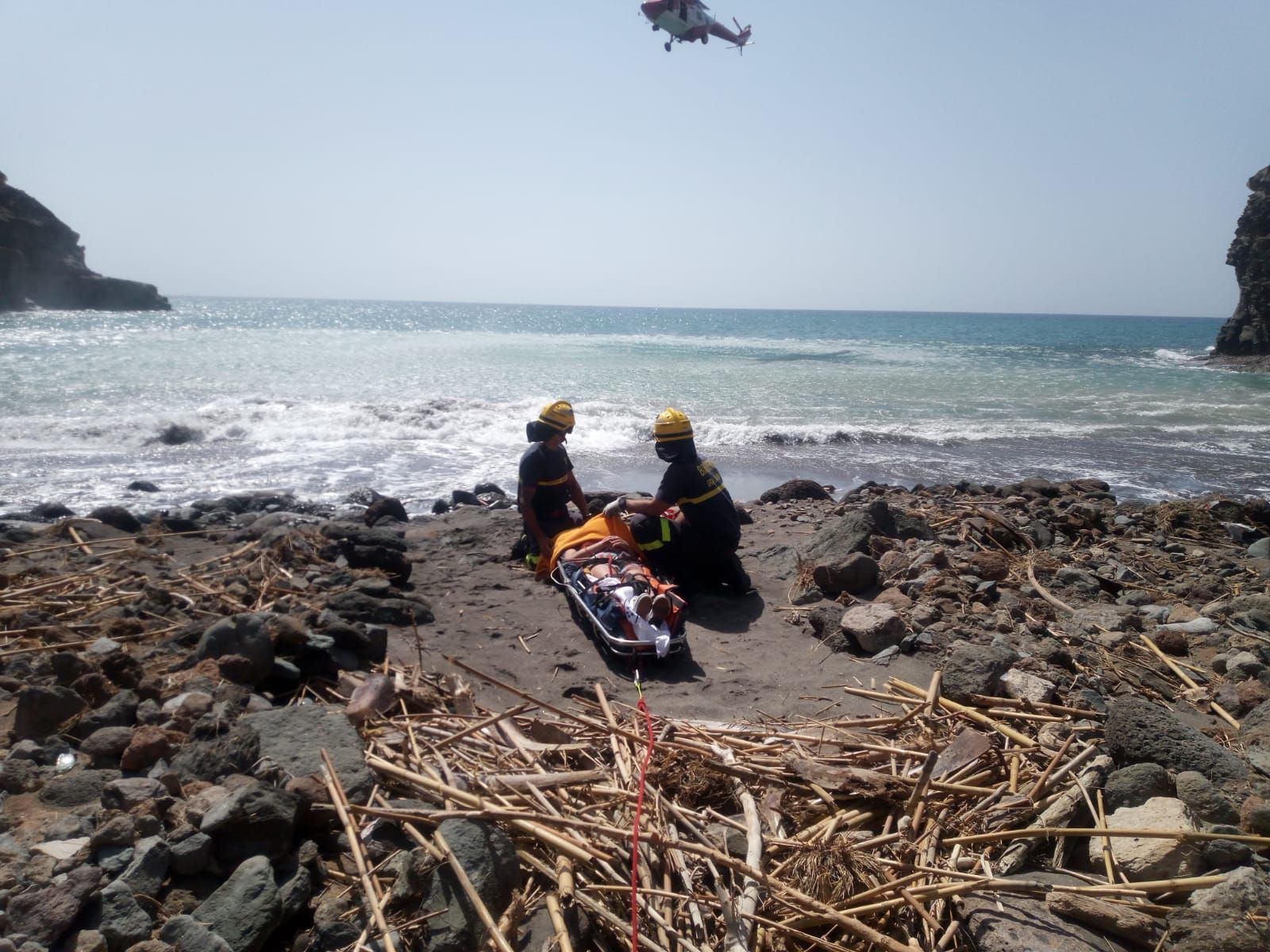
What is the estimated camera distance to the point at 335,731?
11.4 ft

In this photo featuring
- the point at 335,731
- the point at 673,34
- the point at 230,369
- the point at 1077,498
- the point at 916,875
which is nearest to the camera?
the point at 916,875

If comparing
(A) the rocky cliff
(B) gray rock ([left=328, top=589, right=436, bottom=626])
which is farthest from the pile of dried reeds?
(A) the rocky cliff

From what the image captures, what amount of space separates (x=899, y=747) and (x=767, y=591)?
346 centimetres

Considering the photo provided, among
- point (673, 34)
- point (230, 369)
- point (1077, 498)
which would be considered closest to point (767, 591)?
point (1077, 498)

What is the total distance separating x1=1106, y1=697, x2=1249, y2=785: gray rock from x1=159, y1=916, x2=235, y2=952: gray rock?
338 centimetres

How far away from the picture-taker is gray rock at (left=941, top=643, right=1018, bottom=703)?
4.05m

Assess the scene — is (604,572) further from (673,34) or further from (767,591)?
(673,34)

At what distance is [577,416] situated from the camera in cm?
1908

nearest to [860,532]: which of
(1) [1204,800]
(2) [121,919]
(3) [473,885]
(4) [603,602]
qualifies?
(4) [603,602]

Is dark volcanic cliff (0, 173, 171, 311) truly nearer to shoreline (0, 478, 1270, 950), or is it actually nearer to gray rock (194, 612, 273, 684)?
shoreline (0, 478, 1270, 950)

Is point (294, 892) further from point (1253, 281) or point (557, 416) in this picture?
point (1253, 281)

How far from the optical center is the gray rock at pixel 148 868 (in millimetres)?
2645

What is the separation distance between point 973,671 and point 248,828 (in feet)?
11.1

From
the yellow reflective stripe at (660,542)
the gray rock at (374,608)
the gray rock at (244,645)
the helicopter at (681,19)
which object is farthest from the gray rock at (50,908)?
the helicopter at (681,19)
